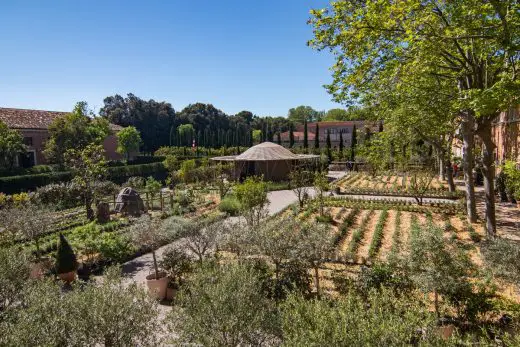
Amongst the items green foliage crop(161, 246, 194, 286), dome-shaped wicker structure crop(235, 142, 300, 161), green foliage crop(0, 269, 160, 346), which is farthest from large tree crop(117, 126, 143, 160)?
green foliage crop(0, 269, 160, 346)

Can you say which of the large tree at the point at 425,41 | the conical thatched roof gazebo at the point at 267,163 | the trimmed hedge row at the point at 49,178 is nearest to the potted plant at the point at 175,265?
the large tree at the point at 425,41

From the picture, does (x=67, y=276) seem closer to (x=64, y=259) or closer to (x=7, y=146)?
(x=64, y=259)

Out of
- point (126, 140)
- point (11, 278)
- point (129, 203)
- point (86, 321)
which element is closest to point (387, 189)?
point (129, 203)

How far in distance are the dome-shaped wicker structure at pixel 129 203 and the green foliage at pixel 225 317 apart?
51.9ft

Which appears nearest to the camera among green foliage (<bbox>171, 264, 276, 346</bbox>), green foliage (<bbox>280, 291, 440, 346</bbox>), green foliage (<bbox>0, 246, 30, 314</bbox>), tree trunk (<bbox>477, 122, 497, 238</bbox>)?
green foliage (<bbox>280, 291, 440, 346</bbox>)

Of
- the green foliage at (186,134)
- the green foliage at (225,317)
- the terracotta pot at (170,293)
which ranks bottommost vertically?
the terracotta pot at (170,293)

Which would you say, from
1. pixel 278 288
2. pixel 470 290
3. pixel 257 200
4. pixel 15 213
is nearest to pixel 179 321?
pixel 278 288

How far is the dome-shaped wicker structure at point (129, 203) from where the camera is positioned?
68.1ft

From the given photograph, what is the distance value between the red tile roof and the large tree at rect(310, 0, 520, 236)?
42608 millimetres

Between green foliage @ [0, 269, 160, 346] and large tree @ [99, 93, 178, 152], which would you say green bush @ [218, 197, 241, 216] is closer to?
green foliage @ [0, 269, 160, 346]

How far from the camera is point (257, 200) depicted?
15914mm

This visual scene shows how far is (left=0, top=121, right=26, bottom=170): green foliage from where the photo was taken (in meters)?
33.0

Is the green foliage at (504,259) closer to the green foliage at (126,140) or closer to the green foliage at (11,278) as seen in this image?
the green foliage at (11,278)

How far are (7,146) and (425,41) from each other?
36992mm
